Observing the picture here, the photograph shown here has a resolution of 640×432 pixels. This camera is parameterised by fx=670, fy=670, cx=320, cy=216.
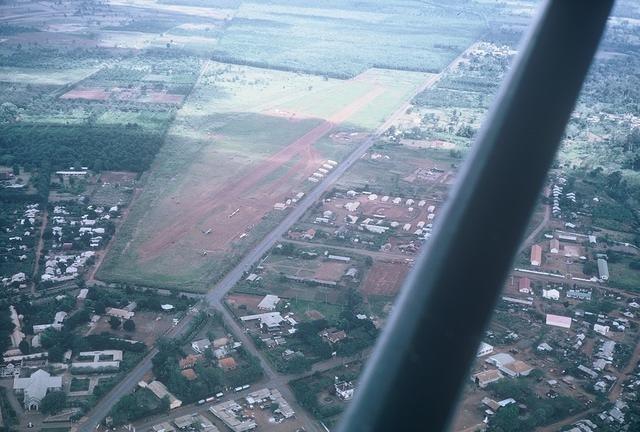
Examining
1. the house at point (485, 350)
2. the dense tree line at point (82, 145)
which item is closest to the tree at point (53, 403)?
the house at point (485, 350)

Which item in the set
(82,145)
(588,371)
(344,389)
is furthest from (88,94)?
(588,371)

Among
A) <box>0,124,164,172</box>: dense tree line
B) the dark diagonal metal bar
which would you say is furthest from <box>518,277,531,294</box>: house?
the dark diagonal metal bar

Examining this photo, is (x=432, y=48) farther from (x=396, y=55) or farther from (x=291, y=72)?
(x=291, y=72)

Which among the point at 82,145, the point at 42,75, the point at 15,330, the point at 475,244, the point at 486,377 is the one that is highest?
the point at 475,244

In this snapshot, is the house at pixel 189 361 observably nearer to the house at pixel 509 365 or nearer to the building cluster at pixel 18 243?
Answer: the building cluster at pixel 18 243

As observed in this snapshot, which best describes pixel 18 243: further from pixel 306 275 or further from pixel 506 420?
pixel 506 420

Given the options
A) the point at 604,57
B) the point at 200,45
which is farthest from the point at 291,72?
the point at 604,57
